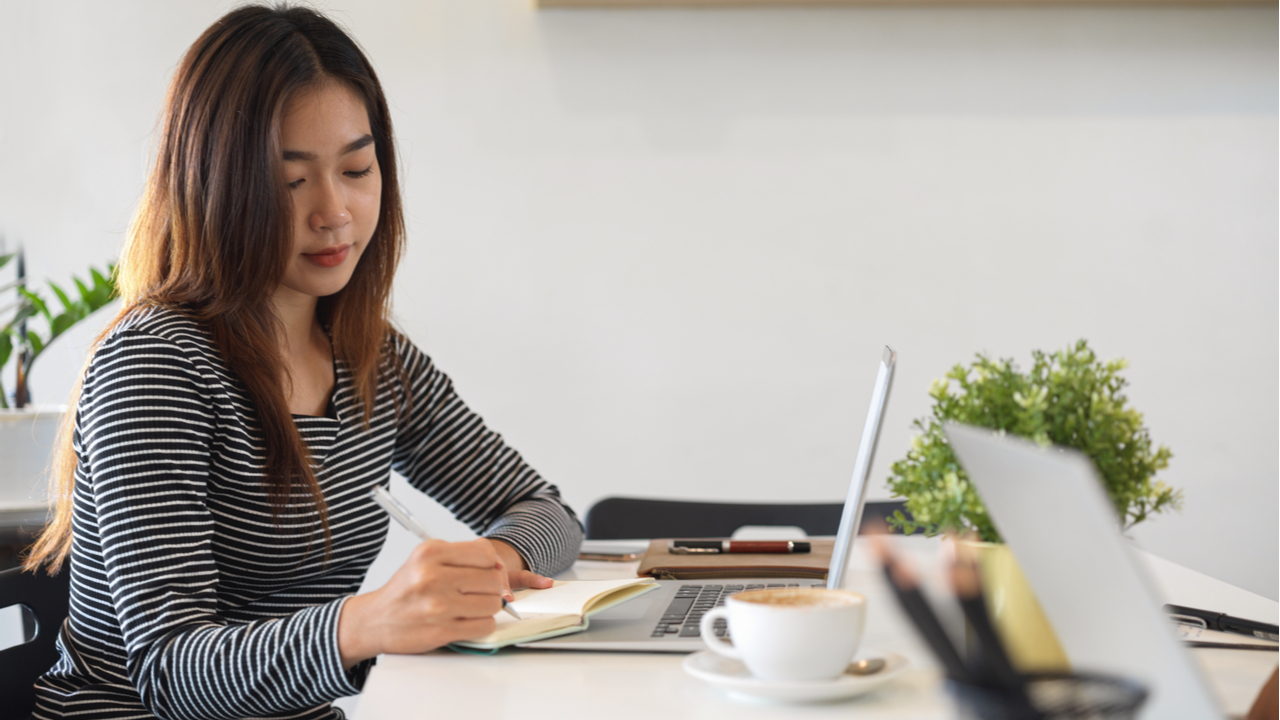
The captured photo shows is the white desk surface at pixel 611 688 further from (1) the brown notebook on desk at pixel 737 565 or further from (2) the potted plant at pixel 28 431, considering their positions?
(2) the potted plant at pixel 28 431

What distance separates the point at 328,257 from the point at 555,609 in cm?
50

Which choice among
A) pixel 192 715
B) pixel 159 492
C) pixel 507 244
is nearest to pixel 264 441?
pixel 159 492

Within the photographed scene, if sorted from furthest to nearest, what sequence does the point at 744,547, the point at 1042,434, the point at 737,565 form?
the point at 744,547, the point at 737,565, the point at 1042,434

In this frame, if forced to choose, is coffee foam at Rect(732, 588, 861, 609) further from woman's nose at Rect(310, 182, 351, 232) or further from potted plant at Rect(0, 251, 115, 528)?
potted plant at Rect(0, 251, 115, 528)

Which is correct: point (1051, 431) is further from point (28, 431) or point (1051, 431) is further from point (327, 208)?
point (28, 431)

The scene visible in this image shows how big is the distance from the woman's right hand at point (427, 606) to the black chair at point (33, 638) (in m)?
0.45

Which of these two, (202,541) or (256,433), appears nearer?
(202,541)

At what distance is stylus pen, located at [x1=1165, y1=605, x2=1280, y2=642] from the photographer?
2.69 feet

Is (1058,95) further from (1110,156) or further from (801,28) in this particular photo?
(801,28)

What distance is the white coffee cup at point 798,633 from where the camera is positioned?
0.59 metres

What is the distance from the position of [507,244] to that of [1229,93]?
5.66ft

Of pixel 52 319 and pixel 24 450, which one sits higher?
pixel 52 319

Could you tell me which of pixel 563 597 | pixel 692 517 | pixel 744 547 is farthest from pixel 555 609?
pixel 692 517

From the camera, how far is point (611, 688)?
686mm
